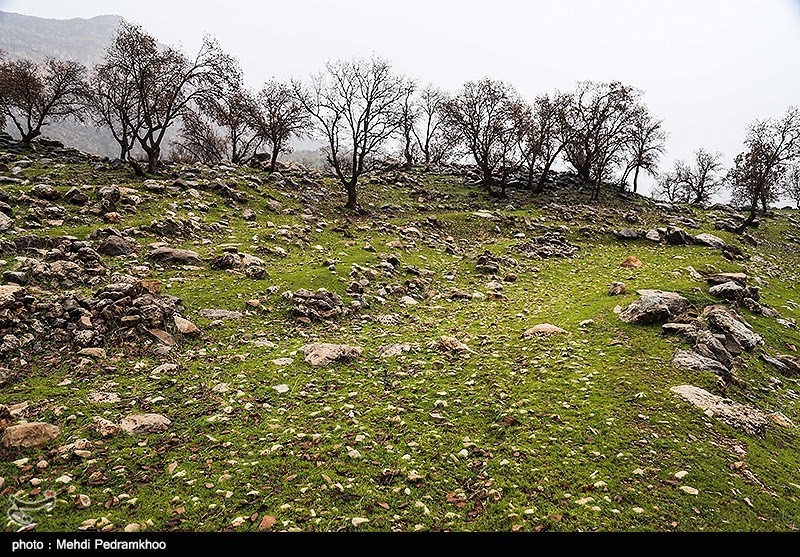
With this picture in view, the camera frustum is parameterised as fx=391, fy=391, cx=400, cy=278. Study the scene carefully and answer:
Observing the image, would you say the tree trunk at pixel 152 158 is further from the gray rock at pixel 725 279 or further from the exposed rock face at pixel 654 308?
the gray rock at pixel 725 279

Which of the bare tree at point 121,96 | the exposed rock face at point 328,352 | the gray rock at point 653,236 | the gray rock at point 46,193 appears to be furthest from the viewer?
the bare tree at point 121,96

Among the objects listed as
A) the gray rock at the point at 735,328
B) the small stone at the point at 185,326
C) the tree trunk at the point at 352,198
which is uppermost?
the tree trunk at the point at 352,198

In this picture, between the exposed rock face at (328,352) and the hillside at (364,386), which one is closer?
the hillside at (364,386)

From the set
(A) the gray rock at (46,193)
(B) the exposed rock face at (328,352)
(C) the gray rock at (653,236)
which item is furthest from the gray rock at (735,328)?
(A) the gray rock at (46,193)

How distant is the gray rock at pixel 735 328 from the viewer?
13.9 metres

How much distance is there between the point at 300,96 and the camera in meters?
40.2

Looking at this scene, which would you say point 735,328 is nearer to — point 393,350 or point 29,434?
point 393,350

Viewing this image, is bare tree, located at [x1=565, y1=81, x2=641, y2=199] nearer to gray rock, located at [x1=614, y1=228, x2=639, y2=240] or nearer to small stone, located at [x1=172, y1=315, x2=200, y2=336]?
gray rock, located at [x1=614, y1=228, x2=639, y2=240]

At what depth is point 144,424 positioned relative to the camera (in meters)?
8.77

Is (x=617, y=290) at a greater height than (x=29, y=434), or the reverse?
(x=617, y=290)

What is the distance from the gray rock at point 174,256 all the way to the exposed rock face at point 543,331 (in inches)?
634

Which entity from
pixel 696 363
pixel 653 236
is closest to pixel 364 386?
pixel 696 363

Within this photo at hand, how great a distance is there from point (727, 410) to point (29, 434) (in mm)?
15782
